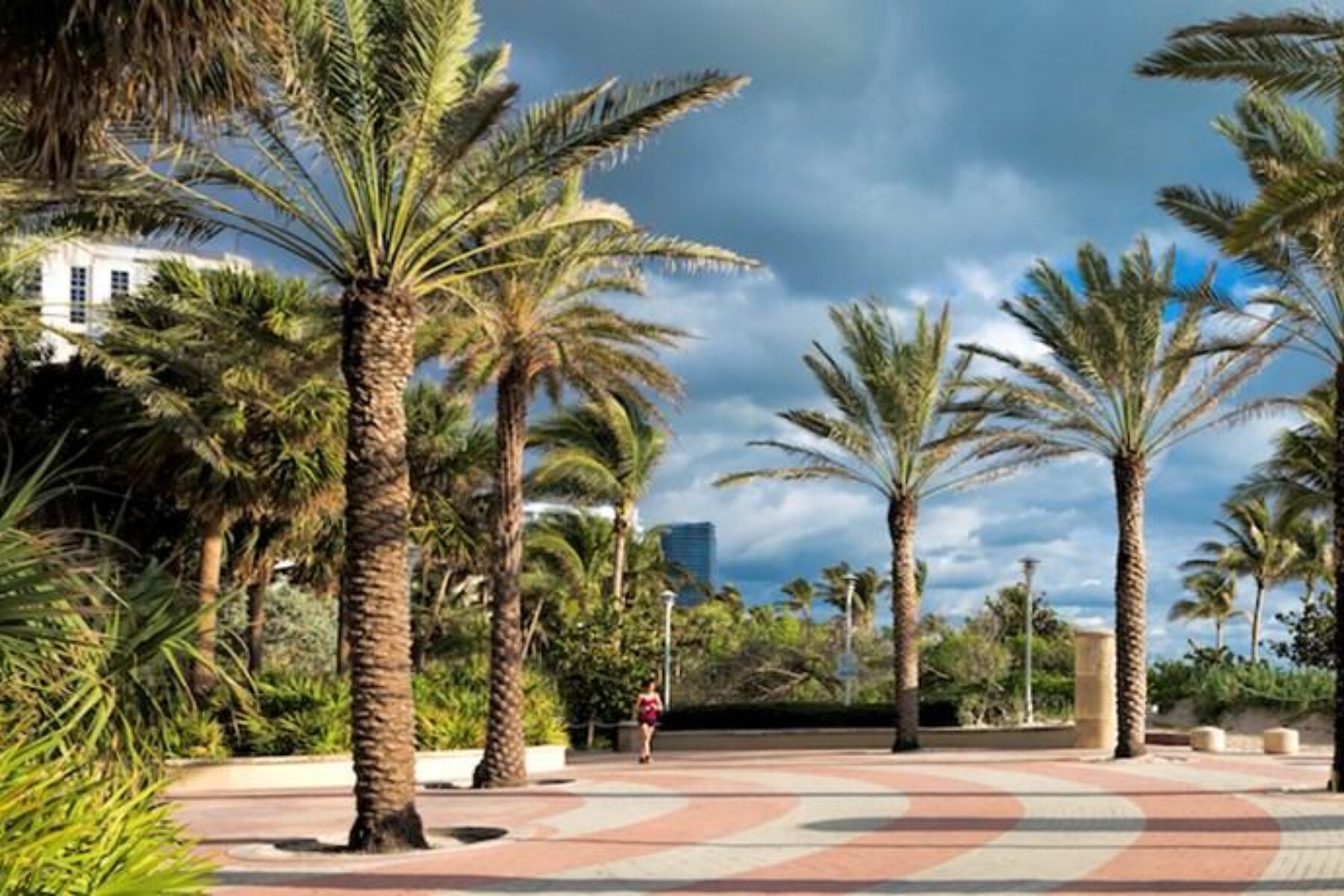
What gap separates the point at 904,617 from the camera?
3244cm

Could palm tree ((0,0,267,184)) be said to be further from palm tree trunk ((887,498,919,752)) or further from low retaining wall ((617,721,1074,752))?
low retaining wall ((617,721,1074,752))

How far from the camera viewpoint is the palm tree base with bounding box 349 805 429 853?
48.4ft

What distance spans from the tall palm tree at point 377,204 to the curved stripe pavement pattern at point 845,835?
1453 millimetres

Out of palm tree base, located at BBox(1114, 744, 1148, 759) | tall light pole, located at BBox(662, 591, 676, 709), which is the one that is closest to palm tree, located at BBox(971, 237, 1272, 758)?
palm tree base, located at BBox(1114, 744, 1148, 759)

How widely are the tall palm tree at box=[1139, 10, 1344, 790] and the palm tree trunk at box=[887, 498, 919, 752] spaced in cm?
1205

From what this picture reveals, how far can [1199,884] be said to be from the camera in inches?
476

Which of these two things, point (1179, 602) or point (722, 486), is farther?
point (1179, 602)

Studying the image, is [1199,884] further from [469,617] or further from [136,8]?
[469,617]

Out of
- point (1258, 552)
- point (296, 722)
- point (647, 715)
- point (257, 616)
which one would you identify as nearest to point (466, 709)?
point (647, 715)

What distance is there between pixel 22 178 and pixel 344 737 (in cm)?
1422

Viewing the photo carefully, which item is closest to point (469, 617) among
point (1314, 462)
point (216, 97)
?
point (1314, 462)

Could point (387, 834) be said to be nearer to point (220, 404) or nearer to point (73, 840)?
point (73, 840)

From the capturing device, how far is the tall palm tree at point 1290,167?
54.8 ft

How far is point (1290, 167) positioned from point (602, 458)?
2581 cm
